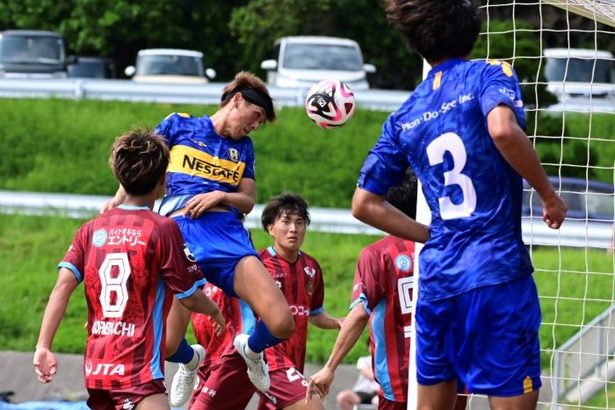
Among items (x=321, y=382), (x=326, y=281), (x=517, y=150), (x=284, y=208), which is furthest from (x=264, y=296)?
(x=326, y=281)

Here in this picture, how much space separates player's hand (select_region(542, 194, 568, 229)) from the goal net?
4.10ft

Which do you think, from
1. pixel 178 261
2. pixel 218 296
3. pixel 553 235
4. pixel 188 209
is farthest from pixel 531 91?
pixel 178 261

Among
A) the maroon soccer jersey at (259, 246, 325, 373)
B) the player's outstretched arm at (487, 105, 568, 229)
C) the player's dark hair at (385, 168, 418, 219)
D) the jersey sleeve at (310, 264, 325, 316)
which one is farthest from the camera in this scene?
the jersey sleeve at (310, 264, 325, 316)

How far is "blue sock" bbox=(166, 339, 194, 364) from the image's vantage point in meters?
7.89

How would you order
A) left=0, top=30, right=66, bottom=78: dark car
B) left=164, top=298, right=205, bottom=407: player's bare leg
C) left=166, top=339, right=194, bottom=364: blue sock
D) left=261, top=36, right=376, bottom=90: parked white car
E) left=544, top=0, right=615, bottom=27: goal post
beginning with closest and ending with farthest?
left=544, top=0, right=615, bottom=27: goal post → left=164, top=298, right=205, bottom=407: player's bare leg → left=166, top=339, right=194, bottom=364: blue sock → left=261, top=36, right=376, bottom=90: parked white car → left=0, top=30, right=66, bottom=78: dark car

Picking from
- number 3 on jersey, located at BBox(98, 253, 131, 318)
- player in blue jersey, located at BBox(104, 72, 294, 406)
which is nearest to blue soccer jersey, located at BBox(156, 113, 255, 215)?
player in blue jersey, located at BBox(104, 72, 294, 406)

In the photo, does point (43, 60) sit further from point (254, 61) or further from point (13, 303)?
point (13, 303)

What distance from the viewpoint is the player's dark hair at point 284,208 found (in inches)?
344

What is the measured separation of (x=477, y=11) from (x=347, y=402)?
6.15 m

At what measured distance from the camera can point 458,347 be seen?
5020mm

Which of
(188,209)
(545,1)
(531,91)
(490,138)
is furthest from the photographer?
(531,91)

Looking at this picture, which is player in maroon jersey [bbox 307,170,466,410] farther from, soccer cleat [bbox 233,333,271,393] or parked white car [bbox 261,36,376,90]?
parked white car [bbox 261,36,376,90]

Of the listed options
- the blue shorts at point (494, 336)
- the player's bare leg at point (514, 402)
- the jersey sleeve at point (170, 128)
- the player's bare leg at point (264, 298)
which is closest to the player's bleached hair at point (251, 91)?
the jersey sleeve at point (170, 128)

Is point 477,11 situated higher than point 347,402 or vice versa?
point 477,11
